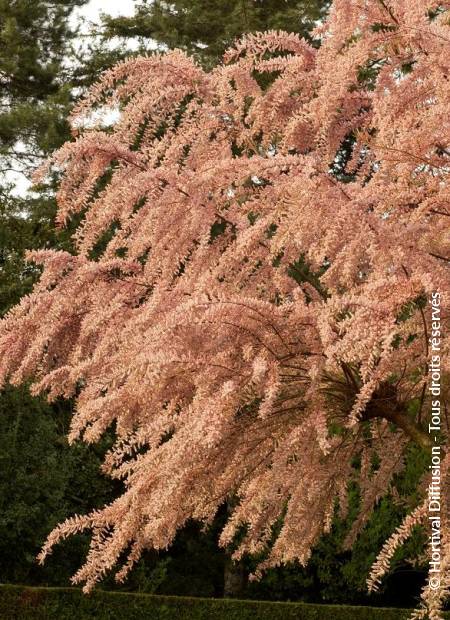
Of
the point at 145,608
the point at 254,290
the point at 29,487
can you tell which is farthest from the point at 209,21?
the point at 254,290

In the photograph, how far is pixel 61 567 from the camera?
1363 cm

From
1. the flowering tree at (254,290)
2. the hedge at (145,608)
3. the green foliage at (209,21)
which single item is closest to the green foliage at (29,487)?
the hedge at (145,608)

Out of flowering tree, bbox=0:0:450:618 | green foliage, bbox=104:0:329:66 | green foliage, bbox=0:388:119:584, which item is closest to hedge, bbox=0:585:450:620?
green foliage, bbox=0:388:119:584

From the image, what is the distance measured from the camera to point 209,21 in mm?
19984

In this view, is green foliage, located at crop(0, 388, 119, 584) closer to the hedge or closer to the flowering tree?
the hedge

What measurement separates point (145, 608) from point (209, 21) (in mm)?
12839

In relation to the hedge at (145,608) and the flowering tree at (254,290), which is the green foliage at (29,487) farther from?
the flowering tree at (254,290)

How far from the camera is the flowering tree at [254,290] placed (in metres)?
3.37

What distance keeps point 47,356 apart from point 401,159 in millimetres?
2124

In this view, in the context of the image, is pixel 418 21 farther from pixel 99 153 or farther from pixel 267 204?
pixel 99 153

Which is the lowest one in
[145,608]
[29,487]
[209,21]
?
[145,608]

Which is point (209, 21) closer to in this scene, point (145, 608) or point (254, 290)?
Result: point (145, 608)

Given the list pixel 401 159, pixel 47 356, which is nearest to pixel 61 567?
pixel 47 356

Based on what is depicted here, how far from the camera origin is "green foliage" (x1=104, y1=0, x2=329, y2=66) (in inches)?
754
